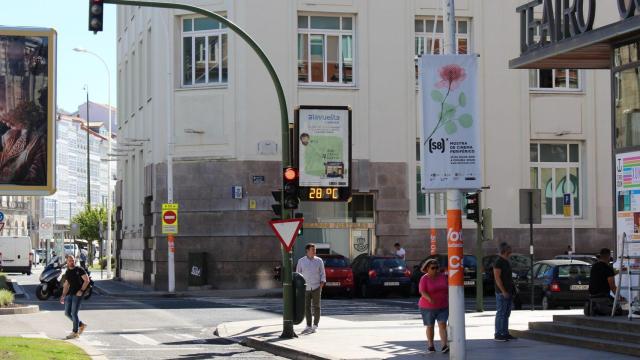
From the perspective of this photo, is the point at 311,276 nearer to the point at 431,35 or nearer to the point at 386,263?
the point at 386,263

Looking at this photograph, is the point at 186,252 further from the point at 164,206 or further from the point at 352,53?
the point at 352,53

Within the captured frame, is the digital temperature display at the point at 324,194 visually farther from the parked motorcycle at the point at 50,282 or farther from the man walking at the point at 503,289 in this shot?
the parked motorcycle at the point at 50,282

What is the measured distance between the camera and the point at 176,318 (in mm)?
28484

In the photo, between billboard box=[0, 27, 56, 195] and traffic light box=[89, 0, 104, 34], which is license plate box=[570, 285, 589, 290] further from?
traffic light box=[89, 0, 104, 34]

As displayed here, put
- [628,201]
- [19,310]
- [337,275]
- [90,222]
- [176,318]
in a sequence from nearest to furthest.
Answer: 1. [628,201]
2. [176,318]
3. [19,310]
4. [337,275]
5. [90,222]

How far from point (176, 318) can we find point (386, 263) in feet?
36.7

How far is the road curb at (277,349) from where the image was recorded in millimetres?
18484

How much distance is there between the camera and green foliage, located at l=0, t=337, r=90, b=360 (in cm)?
1600

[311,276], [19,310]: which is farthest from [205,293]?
[311,276]

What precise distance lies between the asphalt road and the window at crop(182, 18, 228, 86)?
900 cm

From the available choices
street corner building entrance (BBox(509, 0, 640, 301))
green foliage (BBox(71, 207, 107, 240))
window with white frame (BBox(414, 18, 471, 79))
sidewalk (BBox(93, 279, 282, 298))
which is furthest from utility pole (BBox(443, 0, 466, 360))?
green foliage (BBox(71, 207, 107, 240))

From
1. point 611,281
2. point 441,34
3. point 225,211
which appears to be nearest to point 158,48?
point 225,211

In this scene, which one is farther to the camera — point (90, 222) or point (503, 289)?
point (90, 222)

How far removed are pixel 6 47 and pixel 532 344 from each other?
41.1 ft
